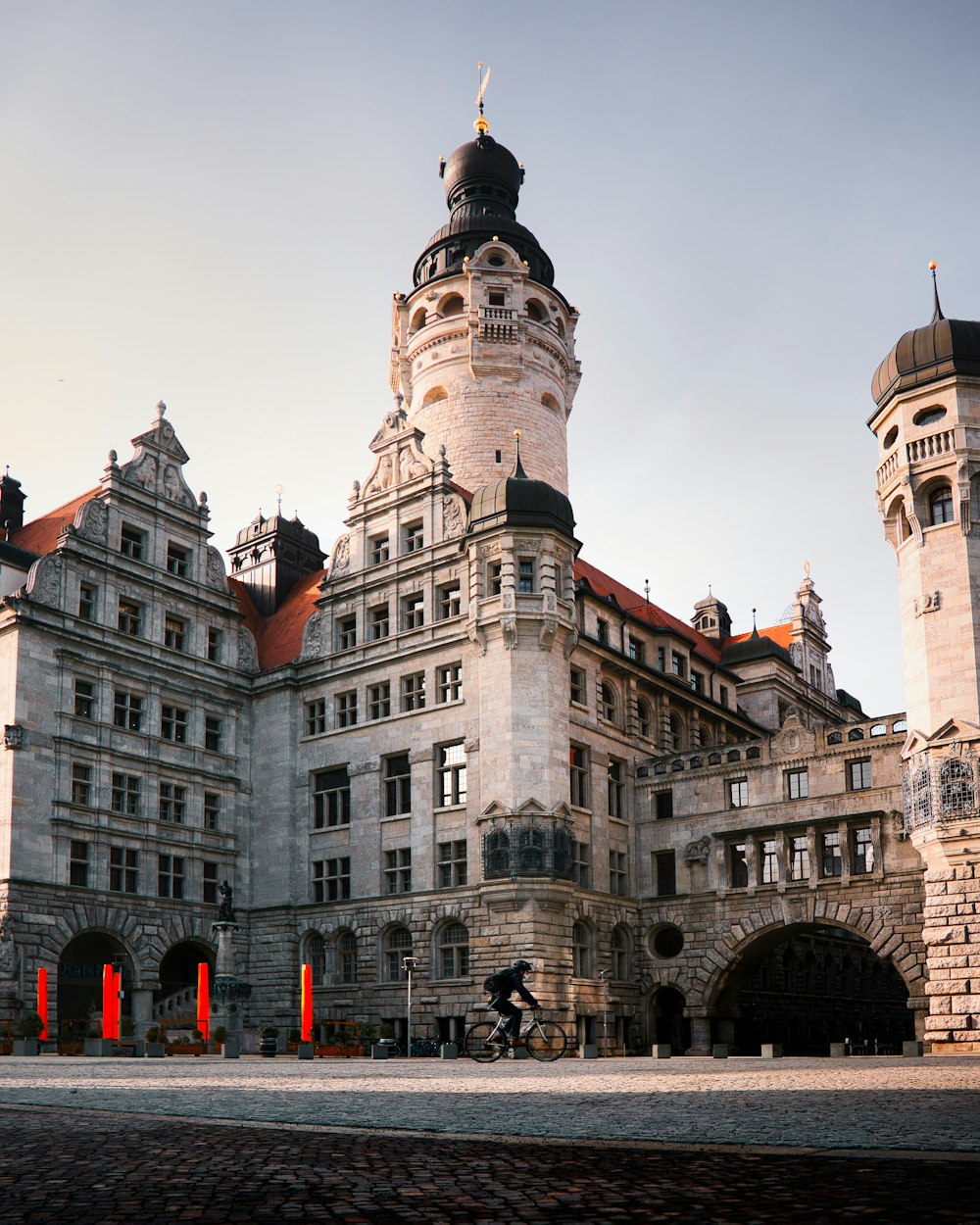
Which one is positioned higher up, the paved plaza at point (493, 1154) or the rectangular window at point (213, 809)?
the rectangular window at point (213, 809)

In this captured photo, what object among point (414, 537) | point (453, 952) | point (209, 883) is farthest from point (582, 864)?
point (209, 883)

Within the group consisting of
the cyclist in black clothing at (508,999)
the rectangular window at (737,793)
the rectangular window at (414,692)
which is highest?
the rectangular window at (414,692)

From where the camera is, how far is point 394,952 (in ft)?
171

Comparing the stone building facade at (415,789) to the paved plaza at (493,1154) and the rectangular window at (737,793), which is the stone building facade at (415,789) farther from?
the paved plaza at (493,1154)

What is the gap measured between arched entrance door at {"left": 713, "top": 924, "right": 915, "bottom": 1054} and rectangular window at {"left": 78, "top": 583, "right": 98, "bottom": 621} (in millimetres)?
29247

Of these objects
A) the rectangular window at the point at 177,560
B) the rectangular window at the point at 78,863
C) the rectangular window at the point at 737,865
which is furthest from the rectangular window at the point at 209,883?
the rectangular window at the point at 737,865

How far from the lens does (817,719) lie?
2985 inches

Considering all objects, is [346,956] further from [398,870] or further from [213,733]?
[213,733]

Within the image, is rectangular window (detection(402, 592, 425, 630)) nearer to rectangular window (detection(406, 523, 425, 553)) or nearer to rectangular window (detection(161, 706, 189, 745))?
rectangular window (detection(406, 523, 425, 553))

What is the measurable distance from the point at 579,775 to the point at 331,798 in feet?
37.5

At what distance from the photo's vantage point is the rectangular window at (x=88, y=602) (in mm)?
52750

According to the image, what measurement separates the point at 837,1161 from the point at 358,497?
50.7 metres

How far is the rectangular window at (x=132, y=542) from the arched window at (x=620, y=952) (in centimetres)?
2570

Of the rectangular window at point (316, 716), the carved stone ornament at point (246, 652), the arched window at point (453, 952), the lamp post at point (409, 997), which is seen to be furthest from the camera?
the carved stone ornament at point (246, 652)
